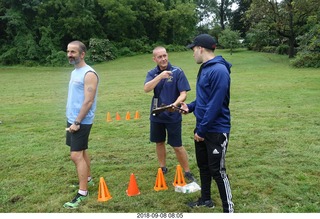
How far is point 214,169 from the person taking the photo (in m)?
3.64

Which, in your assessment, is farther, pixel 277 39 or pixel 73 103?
pixel 277 39

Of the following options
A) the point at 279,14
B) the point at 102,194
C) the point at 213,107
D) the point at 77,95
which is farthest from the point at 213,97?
the point at 279,14

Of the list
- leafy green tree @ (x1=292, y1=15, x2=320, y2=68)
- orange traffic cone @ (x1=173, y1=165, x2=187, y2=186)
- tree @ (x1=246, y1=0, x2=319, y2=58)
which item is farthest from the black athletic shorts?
tree @ (x1=246, y1=0, x2=319, y2=58)

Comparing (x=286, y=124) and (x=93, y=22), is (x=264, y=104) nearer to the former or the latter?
(x=286, y=124)

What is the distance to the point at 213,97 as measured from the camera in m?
3.44

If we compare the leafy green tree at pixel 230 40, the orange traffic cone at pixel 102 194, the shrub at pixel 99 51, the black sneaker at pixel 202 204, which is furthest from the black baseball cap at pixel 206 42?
the leafy green tree at pixel 230 40

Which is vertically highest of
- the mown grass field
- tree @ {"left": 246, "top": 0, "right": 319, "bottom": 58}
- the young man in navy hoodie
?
tree @ {"left": 246, "top": 0, "right": 319, "bottom": 58}

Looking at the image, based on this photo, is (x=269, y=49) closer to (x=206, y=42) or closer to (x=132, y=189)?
(x=132, y=189)

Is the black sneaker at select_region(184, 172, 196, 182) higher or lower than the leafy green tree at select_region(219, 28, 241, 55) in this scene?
lower

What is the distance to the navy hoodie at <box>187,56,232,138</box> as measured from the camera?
3412 millimetres

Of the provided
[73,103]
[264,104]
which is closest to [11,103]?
[264,104]

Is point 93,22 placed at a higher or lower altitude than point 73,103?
higher

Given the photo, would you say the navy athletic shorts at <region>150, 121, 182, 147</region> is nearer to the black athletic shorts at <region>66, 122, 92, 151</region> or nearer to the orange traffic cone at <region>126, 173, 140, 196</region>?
the orange traffic cone at <region>126, 173, 140, 196</region>

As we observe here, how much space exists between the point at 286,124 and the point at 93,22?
118ft
